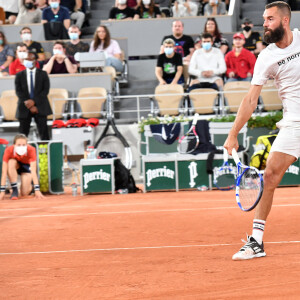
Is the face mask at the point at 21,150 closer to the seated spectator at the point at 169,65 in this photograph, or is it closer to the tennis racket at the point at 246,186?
the seated spectator at the point at 169,65

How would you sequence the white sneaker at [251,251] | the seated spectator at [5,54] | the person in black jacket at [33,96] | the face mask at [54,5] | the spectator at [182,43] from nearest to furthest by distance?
the white sneaker at [251,251], the person in black jacket at [33,96], the spectator at [182,43], the seated spectator at [5,54], the face mask at [54,5]

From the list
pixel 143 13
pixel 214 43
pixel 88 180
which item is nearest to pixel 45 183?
pixel 88 180

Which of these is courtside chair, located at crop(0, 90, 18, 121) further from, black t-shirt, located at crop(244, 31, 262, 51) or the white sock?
the white sock

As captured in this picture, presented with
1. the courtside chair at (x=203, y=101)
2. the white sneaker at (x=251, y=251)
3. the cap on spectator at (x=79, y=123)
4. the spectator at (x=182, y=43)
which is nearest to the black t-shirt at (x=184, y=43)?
the spectator at (x=182, y=43)

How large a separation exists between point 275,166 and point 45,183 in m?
8.69

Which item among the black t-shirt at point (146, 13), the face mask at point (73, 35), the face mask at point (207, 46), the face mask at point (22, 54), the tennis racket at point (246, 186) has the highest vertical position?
the black t-shirt at point (146, 13)

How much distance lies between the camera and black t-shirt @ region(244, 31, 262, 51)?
710 inches

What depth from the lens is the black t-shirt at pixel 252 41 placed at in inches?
710

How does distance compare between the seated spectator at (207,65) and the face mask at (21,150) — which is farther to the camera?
the seated spectator at (207,65)

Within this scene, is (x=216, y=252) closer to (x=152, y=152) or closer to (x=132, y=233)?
(x=132, y=233)

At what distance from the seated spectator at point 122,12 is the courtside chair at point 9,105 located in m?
4.58

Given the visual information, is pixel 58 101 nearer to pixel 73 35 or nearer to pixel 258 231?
pixel 73 35

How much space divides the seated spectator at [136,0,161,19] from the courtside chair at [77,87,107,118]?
4122 mm

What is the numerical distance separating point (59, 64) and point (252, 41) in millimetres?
4904
